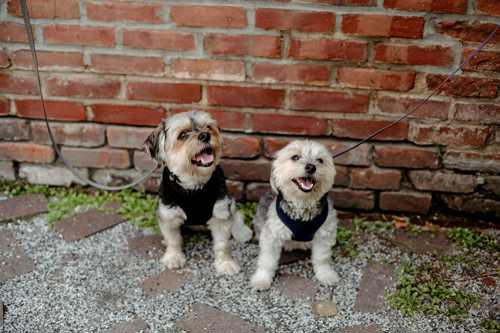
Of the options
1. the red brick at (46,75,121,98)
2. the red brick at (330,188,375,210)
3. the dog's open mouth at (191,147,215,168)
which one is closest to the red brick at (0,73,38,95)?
the red brick at (46,75,121,98)

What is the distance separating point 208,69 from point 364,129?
1189 mm

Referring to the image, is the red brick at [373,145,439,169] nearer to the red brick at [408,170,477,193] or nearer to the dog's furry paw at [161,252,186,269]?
the red brick at [408,170,477,193]

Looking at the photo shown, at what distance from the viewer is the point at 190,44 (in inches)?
142

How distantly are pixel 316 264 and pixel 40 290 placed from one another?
1705mm

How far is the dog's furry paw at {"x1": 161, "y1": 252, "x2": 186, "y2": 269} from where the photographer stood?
3.39m

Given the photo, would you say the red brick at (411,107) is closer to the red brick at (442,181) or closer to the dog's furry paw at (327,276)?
the red brick at (442,181)

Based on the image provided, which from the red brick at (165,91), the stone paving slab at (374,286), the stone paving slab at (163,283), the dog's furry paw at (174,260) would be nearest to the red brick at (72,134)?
the red brick at (165,91)

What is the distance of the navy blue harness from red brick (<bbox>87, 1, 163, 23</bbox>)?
59.6 inches

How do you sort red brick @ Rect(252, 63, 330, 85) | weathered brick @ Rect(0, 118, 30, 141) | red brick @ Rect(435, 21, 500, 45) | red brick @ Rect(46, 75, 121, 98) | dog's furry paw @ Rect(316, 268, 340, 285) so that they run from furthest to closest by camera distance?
1. weathered brick @ Rect(0, 118, 30, 141)
2. red brick @ Rect(46, 75, 121, 98)
3. red brick @ Rect(252, 63, 330, 85)
4. red brick @ Rect(435, 21, 500, 45)
5. dog's furry paw @ Rect(316, 268, 340, 285)

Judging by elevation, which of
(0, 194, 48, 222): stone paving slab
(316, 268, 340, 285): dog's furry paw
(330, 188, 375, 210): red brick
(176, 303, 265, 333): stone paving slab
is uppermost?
(330, 188, 375, 210): red brick

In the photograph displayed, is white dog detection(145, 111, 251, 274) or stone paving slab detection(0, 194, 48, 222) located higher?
white dog detection(145, 111, 251, 274)

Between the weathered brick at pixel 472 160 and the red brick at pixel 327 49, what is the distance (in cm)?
98

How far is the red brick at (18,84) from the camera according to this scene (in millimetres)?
3852

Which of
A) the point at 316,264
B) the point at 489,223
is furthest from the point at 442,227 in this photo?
the point at 316,264
